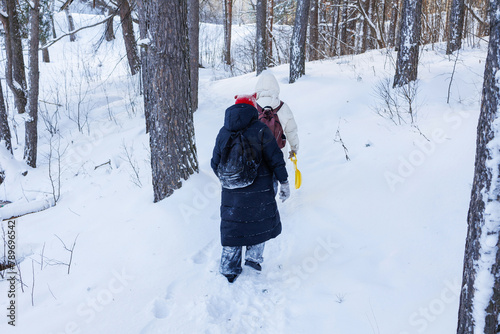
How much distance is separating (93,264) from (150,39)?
246cm

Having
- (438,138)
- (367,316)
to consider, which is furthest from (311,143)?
(367,316)

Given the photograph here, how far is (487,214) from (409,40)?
571 cm

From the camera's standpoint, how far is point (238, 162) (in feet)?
9.00

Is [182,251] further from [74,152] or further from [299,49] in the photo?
[299,49]

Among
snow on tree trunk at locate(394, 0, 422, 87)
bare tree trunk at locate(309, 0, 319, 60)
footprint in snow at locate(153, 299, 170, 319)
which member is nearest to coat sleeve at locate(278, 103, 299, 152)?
footprint in snow at locate(153, 299, 170, 319)

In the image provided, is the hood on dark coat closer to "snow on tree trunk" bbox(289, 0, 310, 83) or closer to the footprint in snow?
→ the footprint in snow

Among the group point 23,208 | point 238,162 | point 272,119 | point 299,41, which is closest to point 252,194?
point 238,162

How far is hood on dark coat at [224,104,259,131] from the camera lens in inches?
109

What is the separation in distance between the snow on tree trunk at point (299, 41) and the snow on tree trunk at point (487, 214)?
715 centimetres

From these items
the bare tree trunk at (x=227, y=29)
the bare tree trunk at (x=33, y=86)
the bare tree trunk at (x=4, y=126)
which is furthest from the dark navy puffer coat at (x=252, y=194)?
the bare tree trunk at (x=227, y=29)

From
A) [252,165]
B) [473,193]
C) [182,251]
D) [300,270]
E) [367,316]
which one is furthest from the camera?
[182,251]

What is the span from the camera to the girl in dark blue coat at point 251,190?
280cm

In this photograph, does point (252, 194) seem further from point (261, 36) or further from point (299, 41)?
point (261, 36)

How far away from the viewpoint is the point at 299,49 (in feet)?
27.1
